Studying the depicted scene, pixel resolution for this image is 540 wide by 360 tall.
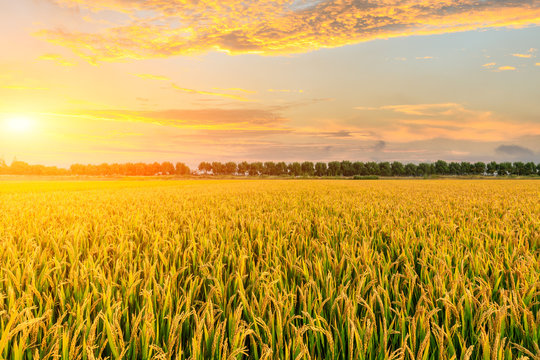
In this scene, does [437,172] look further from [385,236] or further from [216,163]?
[385,236]

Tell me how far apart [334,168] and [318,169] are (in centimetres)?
775

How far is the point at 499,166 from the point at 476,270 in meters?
183

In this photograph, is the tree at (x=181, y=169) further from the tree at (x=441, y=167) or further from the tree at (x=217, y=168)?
the tree at (x=441, y=167)

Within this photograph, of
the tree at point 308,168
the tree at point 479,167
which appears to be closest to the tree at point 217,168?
the tree at point 308,168

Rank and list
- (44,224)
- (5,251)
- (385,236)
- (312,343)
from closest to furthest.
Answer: (312,343), (5,251), (385,236), (44,224)

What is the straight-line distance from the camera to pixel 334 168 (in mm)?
152000

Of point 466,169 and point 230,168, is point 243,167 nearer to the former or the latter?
point 230,168

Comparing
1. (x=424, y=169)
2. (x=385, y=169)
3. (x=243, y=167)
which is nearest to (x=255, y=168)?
(x=243, y=167)

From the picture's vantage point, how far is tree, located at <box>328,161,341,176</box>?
151m

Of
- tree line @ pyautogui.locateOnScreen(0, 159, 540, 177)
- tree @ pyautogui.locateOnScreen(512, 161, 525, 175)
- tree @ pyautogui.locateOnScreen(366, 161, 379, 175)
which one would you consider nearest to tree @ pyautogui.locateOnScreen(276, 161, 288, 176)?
tree line @ pyautogui.locateOnScreen(0, 159, 540, 177)

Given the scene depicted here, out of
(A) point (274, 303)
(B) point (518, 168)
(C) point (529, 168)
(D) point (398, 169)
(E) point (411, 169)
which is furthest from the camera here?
(E) point (411, 169)

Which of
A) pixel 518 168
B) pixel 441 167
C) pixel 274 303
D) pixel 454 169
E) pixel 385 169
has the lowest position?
pixel 274 303

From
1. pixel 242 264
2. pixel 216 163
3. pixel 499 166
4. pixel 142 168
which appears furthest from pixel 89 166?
pixel 499 166

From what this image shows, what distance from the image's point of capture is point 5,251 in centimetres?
416
